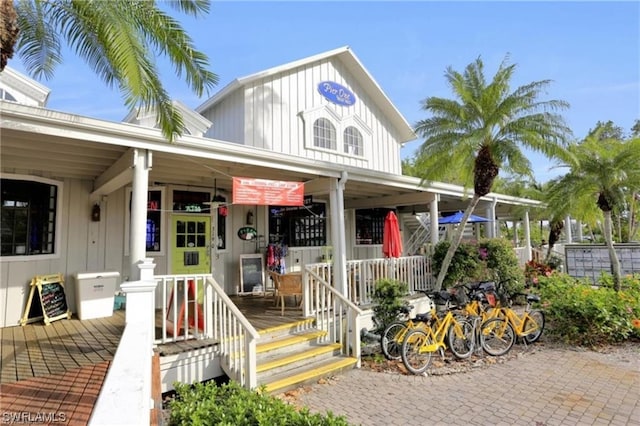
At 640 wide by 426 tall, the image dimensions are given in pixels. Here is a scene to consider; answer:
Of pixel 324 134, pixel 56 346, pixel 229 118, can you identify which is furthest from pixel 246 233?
pixel 56 346

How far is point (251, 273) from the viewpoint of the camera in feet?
29.3

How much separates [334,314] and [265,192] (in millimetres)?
2390

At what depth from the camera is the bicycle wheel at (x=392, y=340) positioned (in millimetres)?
5801

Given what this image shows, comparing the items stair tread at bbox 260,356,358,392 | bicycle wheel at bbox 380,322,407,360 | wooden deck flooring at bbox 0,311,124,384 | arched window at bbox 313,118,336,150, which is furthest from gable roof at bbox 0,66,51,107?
bicycle wheel at bbox 380,322,407,360

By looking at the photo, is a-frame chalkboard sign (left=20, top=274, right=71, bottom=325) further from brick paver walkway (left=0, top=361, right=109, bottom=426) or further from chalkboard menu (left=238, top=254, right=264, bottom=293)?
chalkboard menu (left=238, top=254, right=264, bottom=293)

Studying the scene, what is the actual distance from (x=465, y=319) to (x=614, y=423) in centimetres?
238

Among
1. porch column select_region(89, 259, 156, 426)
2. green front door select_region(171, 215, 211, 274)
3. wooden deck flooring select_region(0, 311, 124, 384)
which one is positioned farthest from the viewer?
green front door select_region(171, 215, 211, 274)

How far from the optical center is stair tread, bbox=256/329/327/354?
17.3 ft

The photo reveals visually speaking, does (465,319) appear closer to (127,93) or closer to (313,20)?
(127,93)

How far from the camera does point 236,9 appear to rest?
23.2 ft

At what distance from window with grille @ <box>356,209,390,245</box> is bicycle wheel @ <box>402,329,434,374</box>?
6707 millimetres

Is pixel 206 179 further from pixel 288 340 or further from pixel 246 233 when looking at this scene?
pixel 288 340

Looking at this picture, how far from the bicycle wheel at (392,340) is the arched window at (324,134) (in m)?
6.24

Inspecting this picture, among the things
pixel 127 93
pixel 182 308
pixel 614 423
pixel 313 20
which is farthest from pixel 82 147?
pixel 614 423
